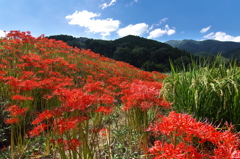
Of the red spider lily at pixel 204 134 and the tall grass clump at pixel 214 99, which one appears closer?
the red spider lily at pixel 204 134

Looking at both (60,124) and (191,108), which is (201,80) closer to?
(191,108)

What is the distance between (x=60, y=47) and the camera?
778cm

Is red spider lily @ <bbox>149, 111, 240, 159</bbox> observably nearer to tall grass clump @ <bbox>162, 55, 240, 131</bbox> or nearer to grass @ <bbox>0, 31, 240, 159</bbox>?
grass @ <bbox>0, 31, 240, 159</bbox>

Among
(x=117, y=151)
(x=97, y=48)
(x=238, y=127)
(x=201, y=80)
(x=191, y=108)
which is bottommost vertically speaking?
(x=117, y=151)

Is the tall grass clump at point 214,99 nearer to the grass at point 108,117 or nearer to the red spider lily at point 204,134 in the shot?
the grass at point 108,117

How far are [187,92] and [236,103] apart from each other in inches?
30.1

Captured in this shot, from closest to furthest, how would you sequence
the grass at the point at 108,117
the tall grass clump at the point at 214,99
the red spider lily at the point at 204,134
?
the red spider lily at the point at 204,134
the grass at the point at 108,117
the tall grass clump at the point at 214,99

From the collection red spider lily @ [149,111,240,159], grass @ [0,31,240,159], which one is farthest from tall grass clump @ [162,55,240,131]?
red spider lily @ [149,111,240,159]

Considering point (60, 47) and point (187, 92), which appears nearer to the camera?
point (187, 92)

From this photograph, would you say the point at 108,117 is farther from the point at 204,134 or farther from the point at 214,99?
the point at 214,99

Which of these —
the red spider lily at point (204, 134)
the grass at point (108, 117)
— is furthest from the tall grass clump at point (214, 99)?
the red spider lily at point (204, 134)

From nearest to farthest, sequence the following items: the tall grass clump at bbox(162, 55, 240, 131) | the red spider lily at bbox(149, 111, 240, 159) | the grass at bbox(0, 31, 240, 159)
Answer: the red spider lily at bbox(149, 111, 240, 159) → the grass at bbox(0, 31, 240, 159) → the tall grass clump at bbox(162, 55, 240, 131)

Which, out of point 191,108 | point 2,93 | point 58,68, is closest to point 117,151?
point 191,108

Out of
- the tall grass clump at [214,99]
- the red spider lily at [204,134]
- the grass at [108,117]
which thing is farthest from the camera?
the tall grass clump at [214,99]
